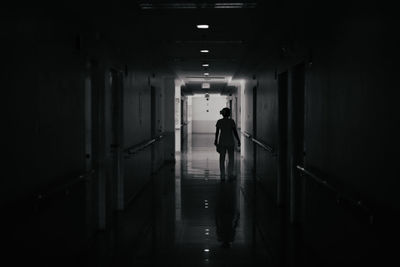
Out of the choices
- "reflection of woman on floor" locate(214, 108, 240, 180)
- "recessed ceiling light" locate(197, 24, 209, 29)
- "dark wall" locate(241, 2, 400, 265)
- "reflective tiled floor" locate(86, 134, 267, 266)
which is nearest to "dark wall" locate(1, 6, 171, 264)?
"reflective tiled floor" locate(86, 134, 267, 266)

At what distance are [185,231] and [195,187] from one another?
3824mm

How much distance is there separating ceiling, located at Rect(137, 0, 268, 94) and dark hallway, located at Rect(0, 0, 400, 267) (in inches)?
1.5

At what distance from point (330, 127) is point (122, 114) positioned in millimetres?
3835

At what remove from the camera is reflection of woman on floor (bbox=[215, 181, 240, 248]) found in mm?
6293

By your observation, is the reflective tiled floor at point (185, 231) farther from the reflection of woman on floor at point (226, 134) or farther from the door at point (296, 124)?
the door at point (296, 124)

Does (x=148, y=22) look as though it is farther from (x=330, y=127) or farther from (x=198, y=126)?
(x=198, y=126)

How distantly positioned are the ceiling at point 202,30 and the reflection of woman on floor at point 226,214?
8.40 ft

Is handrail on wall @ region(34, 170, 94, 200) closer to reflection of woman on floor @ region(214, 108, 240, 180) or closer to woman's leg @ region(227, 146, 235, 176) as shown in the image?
reflection of woman on floor @ region(214, 108, 240, 180)

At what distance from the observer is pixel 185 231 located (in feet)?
21.5

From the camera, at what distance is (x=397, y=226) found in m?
3.04

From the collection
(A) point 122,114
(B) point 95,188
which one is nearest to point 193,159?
(A) point 122,114

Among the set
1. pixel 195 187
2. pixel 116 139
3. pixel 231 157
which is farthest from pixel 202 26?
pixel 231 157

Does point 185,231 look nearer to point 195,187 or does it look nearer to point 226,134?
point 195,187

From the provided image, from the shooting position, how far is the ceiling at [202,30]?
5.62 m
